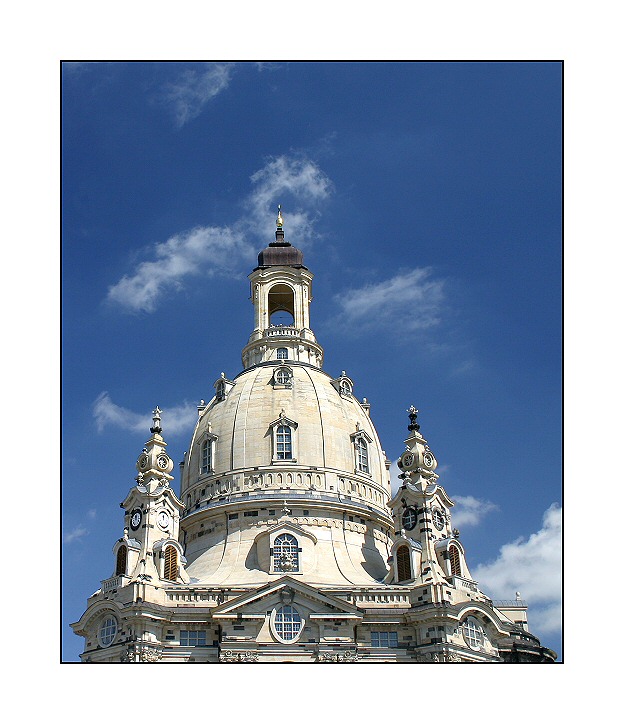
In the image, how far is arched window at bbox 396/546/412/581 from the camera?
2625 inches

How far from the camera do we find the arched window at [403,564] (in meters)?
66.7

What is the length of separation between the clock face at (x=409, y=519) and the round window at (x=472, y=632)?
837 centimetres

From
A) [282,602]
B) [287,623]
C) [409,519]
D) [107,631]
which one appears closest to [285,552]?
[282,602]

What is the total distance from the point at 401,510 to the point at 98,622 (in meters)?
22.4

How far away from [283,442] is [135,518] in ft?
41.1

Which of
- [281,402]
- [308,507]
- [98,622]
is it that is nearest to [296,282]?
[281,402]

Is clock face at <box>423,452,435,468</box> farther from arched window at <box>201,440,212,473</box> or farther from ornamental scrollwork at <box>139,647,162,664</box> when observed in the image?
ornamental scrollwork at <box>139,647,162,664</box>

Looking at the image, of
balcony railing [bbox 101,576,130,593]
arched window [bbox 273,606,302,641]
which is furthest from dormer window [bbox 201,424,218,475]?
arched window [bbox 273,606,302,641]

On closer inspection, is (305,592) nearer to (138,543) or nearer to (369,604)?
(369,604)

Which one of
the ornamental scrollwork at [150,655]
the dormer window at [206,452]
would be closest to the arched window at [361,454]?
the dormer window at [206,452]

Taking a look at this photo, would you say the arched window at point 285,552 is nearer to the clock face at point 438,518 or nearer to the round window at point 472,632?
the clock face at point 438,518

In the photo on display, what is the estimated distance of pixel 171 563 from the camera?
67688mm

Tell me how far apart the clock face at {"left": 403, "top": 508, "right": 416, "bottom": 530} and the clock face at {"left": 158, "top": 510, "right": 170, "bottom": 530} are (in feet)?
55.5

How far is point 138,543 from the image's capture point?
6775cm
